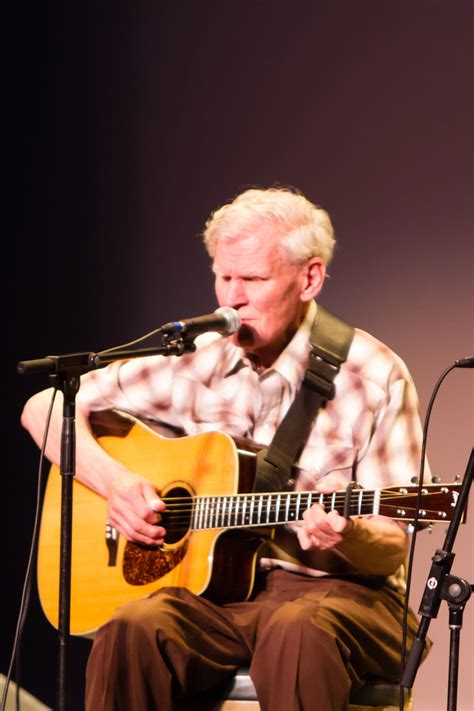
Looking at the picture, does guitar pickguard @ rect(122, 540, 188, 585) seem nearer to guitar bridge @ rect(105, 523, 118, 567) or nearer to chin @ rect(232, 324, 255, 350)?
guitar bridge @ rect(105, 523, 118, 567)

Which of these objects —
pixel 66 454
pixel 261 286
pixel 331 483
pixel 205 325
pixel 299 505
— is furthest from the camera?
pixel 261 286

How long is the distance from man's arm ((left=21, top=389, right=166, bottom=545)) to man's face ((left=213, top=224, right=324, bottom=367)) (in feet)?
1.61

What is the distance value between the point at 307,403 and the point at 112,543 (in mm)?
660

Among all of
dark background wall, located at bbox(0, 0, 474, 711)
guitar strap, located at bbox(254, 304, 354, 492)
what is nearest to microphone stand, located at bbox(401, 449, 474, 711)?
guitar strap, located at bbox(254, 304, 354, 492)

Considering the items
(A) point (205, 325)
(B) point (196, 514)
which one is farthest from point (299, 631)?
(A) point (205, 325)

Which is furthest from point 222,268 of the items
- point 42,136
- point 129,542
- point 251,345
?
point 42,136

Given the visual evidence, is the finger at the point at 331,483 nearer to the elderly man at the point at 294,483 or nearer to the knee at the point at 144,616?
the elderly man at the point at 294,483

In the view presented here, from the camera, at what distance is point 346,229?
3.75 m

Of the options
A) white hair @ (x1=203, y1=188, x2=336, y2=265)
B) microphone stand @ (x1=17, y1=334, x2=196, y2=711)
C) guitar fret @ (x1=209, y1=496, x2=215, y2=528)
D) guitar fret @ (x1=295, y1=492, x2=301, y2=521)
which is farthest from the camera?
white hair @ (x1=203, y1=188, x2=336, y2=265)

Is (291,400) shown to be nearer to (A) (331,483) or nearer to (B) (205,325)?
(A) (331,483)

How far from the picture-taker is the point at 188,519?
2879mm

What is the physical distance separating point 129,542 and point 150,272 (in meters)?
1.25

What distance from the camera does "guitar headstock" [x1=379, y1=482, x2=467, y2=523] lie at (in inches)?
97.3

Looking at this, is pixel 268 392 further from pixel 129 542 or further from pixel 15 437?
pixel 15 437
